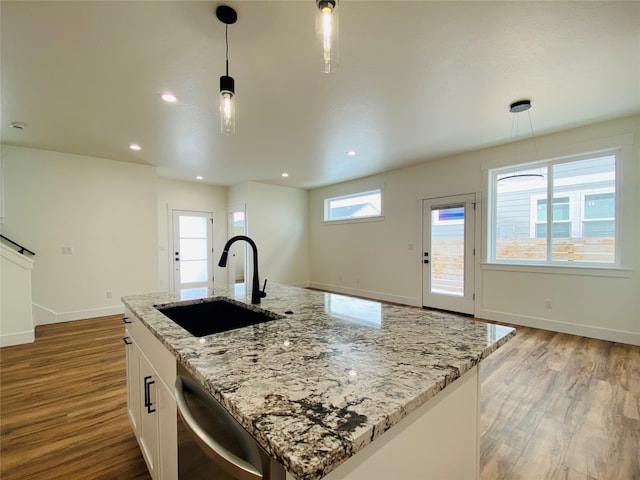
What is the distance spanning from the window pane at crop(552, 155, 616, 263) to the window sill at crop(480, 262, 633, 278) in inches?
4.7

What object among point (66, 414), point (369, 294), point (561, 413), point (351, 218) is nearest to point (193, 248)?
point (351, 218)

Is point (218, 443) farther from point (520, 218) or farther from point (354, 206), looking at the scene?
point (354, 206)

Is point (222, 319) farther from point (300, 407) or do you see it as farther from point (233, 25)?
point (233, 25)

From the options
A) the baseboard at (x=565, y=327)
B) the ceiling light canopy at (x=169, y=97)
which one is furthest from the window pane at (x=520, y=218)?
the ceiling light canopy at (x=169, y=97)

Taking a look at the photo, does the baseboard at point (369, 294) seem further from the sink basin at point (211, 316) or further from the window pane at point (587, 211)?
the sink basin at point (211, 316)

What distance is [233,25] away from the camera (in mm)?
1803

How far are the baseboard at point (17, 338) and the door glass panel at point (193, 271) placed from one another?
112 inches

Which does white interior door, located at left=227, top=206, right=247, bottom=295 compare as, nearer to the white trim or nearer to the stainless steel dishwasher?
the white trim

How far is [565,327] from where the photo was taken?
3666 mm

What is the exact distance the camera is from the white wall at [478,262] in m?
3.28

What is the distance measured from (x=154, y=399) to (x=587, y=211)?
4842mm

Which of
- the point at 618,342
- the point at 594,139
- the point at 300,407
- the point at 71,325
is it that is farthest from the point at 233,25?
the point at 618,342

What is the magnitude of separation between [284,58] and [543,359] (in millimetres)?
3790

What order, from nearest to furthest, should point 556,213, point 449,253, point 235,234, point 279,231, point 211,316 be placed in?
point 211,316 < point 556,213 < point 449,253 < point 279,231 < point 235,234
